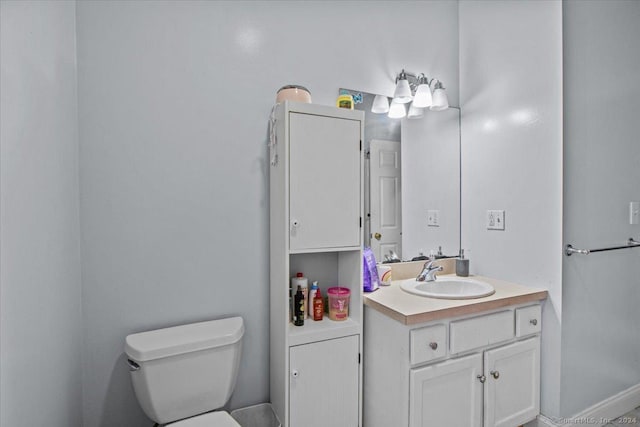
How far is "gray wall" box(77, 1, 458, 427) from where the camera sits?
136 centimetres

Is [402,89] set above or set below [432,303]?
above

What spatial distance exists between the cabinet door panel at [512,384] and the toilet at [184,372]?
117 cm

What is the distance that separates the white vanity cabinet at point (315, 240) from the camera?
143 cm

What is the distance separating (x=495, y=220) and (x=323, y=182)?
1151mm

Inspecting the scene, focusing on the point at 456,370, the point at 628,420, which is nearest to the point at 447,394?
the point at 456,370

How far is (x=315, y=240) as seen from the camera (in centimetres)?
147

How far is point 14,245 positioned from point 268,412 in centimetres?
130

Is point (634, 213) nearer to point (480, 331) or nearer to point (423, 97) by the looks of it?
point (480, 331)

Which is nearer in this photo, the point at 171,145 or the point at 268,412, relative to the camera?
the point at 171,145

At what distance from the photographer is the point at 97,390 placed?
→ 4.50 feet

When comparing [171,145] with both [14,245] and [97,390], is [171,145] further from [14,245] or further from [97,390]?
[97,390]

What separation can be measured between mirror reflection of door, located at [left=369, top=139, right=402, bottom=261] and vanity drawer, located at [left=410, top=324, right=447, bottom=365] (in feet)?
1.90

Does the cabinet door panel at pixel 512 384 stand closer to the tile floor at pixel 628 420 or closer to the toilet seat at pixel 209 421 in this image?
the tile floor at pixel 628 420

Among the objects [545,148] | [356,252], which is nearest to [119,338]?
[356,252]
